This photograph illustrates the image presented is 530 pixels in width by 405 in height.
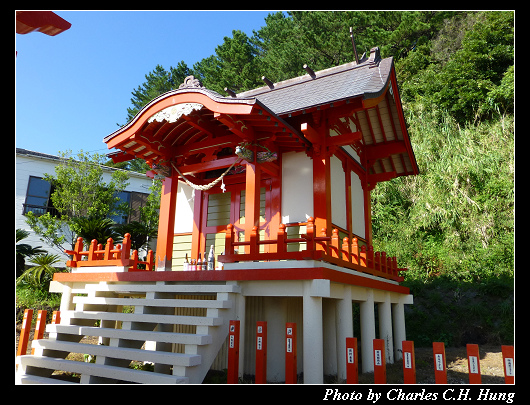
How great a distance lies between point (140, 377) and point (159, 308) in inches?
71.5

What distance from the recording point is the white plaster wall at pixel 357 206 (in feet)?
32.7

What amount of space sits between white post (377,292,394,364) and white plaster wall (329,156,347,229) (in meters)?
1.94

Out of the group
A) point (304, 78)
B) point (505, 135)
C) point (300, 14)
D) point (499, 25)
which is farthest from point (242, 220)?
point (300, 14)

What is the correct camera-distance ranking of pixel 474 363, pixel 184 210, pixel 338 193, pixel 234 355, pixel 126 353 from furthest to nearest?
1. pixel 184 210
2. pixel 338 193
3. pixel 126 353
4. pixel 234 355
5. pixel 474 363

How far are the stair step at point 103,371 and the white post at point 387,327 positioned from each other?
5.12m

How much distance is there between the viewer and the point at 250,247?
6570 mm

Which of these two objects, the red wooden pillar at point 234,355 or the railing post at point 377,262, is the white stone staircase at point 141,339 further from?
the railing post at point 377,262

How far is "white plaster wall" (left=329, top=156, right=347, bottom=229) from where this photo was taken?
8656 mm

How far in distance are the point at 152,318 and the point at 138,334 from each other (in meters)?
0.33

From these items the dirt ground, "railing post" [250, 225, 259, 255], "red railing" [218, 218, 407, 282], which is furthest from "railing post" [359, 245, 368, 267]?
"railing post" [250, 225, 259, 255]

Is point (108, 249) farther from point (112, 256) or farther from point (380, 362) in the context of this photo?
point (380, 362)

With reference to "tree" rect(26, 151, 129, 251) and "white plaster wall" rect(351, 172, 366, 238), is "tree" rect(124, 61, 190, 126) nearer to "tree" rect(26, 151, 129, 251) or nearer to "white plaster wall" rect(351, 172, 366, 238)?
"tree" rect(26, 151, 129, 251)

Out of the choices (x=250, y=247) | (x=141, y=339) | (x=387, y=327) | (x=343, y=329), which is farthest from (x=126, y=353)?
(x=387, y=327)

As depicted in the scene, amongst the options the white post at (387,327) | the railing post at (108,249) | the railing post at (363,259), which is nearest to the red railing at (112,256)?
the railing post at (108,249)
